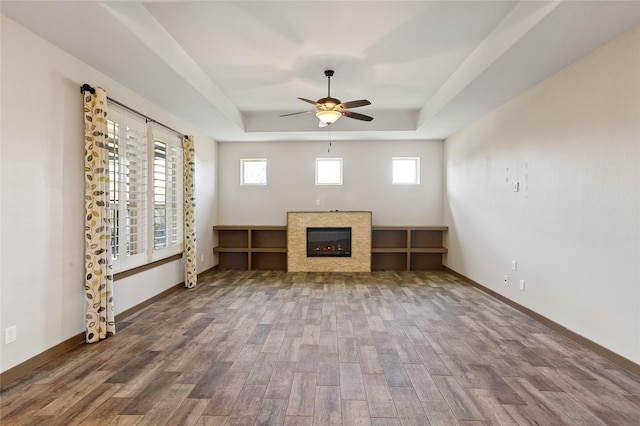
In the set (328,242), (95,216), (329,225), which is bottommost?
(328,242)

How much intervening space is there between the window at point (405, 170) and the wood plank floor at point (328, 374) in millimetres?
3502

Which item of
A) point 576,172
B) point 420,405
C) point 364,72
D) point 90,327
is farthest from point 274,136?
point 420,405

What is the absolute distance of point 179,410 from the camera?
214 cm

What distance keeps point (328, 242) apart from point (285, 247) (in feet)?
3.16

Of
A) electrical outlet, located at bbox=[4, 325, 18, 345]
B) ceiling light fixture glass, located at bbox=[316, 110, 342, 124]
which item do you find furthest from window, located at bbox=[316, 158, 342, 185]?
electrical outlet, located at bbox=[4, 325, 18, 345]

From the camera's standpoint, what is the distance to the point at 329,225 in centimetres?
686

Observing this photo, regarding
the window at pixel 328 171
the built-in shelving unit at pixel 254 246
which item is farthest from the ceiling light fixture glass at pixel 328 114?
the built-in shelving unit at pixel 254 246

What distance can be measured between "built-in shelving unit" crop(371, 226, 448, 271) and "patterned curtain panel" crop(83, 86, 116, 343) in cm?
503

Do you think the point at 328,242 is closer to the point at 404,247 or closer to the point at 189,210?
the point at 404,247

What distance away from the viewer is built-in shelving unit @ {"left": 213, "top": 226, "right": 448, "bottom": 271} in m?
7.14

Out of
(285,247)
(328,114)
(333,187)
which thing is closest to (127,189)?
(328,114)

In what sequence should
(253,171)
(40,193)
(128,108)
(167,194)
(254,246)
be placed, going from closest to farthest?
(40,193), (128,108), (167,194), (254,246), (253,171)

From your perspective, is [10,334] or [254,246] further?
[254,246]

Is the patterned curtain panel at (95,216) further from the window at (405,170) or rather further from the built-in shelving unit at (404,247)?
the window at (405,170)
